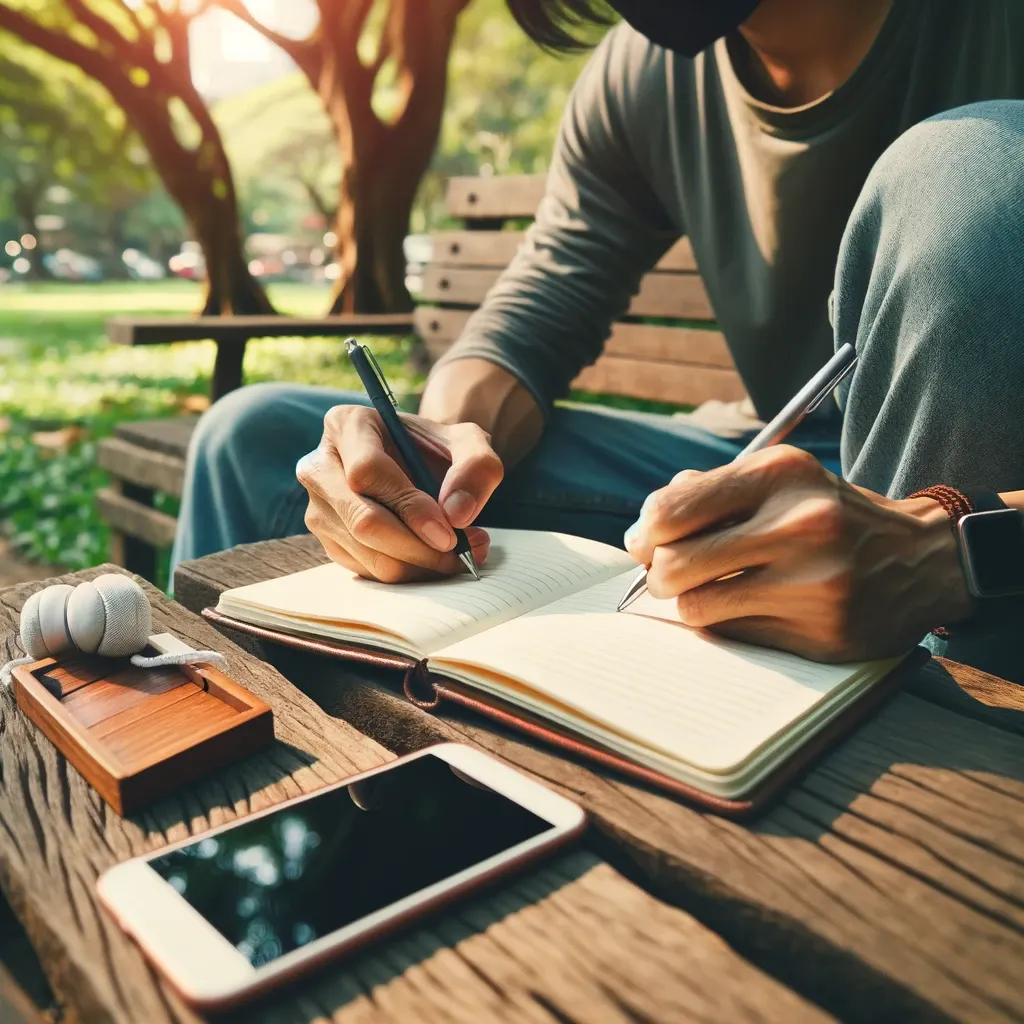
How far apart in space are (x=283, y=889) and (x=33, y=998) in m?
0.24

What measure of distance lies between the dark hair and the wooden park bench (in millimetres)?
1164

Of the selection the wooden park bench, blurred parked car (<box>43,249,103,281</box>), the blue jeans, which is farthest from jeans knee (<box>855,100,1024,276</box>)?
blurred parked car (<box>43,249,103,281</box>)

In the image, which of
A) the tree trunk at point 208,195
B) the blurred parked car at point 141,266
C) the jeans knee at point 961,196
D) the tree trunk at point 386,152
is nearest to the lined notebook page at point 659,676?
the jeans knee at point 961,196

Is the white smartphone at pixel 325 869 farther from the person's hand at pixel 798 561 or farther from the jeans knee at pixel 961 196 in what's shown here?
the jeans knee at pixel 961 196

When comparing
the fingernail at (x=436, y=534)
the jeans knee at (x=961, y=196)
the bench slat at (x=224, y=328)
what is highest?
the jeans knee at (x=961, y=196)

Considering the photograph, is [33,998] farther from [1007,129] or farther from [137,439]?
[137,439]

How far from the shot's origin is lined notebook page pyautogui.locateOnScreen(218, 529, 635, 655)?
1.03 metres

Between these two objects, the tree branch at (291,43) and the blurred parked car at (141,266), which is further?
the blurred parked car at (141,266)

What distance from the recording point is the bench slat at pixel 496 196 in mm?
3934

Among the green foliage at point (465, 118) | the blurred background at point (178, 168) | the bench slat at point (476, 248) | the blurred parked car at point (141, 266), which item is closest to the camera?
the bench slat at point (476, 248)

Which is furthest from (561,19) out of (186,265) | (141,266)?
(141,266)

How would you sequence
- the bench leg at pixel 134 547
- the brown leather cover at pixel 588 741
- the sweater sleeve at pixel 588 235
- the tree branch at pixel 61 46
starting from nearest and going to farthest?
the brown leather cover at pixel 588 741 < the sweater sleeve at pixel 588 235 < the bench leg at pixel 134 547 < the tree branch at pixel 61 46

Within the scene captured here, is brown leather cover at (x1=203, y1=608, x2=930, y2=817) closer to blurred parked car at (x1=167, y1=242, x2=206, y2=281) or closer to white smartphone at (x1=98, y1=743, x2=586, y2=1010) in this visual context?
white smartphone at (x1=98, y1=743, x2=586, y2=1010)

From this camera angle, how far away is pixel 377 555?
1.21 meters
